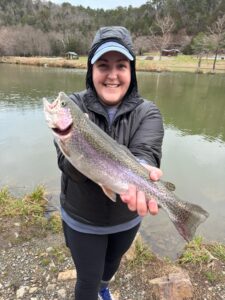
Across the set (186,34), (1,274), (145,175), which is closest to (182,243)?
(1,274)

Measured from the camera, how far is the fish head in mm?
2234

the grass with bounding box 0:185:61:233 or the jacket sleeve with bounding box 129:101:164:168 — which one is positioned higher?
the jacket sleeve with bounding box 129:101:164:168

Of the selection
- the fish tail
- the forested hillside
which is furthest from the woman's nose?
the forested hillside

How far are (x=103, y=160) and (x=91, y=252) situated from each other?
3.07ft

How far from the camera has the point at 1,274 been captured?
4.32 m

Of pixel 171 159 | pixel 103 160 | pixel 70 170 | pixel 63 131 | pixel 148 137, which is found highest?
pixel 63 131

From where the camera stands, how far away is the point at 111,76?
264cm

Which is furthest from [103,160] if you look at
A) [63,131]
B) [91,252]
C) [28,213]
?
[28,213]

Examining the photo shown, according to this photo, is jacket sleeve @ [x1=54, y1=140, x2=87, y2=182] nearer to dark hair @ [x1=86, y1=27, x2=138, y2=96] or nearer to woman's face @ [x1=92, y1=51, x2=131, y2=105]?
woman's face @ [x1=92, y1=51, x2=131, y2=105]

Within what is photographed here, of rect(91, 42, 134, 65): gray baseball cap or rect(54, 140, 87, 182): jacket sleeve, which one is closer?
rect(54, 140, 87, 182): jacket sleeve

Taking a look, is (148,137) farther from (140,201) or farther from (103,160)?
(140,201)

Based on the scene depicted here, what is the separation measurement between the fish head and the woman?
0.32 metres

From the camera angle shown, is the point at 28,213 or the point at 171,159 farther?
the point at 171,159

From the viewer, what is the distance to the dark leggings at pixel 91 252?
273 centimetres
